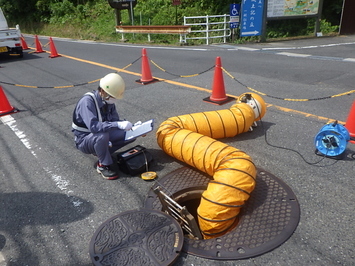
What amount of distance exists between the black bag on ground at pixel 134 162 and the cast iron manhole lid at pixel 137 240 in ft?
2.50

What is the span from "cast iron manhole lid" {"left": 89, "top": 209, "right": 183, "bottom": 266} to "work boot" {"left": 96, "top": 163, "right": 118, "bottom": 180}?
30.0 inches

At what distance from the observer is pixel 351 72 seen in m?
7.62

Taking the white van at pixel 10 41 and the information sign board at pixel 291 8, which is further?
the information sign board at pixel 291 8

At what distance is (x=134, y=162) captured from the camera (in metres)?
3.55

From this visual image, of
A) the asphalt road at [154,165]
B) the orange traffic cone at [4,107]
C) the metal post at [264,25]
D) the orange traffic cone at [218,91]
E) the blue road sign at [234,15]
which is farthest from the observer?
the blue road sign at [234,15]

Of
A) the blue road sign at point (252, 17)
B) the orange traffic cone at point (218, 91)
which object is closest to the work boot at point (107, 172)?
the orange traffic cone at point (218, 91)

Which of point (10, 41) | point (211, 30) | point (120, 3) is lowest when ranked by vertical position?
point (10, 41)

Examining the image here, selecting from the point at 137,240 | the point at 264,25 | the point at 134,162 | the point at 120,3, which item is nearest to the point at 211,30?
the point at 264,25

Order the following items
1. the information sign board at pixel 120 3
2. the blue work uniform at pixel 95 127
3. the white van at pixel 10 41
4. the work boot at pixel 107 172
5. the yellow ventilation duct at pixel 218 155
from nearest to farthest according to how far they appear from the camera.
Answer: the yellow ventilation duct at pixel 218 155, the blue work uniform at pixel 95 127, the work boot at pixel 107 172, the white van at pixel 10 41, the information sign board at pixel 120 3

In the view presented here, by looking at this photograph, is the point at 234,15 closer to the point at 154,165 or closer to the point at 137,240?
the point at 154,165

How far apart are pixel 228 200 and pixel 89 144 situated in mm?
1820

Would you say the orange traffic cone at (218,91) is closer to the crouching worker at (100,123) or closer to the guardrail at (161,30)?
the crouching worker at (100,123)

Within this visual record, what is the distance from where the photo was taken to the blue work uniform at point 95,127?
3.34 m

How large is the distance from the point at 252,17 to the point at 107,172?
1279 centimetres
